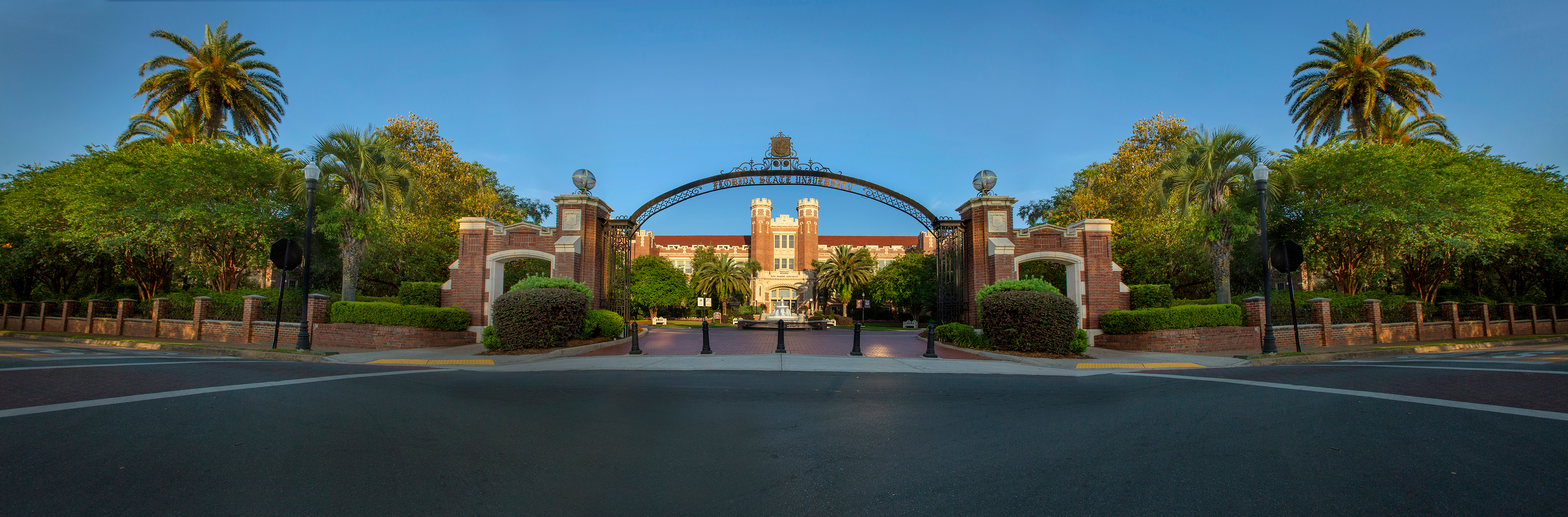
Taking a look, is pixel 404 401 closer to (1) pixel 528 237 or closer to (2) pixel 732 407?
(2) pixel 732 407

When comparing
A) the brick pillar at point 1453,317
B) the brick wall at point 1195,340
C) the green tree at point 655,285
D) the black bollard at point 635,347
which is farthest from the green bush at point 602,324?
the green tree at point 655,285

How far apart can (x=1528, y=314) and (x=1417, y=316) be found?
7.08m

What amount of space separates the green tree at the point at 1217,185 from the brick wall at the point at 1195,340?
1675 millimetres

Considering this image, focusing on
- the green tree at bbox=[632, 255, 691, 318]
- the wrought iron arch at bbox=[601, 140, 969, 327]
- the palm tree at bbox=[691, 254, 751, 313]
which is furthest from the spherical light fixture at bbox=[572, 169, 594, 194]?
the palm tree at bbox=[691, 254, 751, 313]

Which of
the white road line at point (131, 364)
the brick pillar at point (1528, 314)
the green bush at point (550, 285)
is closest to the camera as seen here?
the white road line at point (131, 364)

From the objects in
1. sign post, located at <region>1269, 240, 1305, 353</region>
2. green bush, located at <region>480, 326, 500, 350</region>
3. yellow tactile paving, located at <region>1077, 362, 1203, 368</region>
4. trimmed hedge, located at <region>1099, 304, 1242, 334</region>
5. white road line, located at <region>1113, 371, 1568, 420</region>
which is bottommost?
yellow tactile paving, located at <region>1077, 362, 1203, 368</region>

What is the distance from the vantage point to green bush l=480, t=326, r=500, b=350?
1512 cm

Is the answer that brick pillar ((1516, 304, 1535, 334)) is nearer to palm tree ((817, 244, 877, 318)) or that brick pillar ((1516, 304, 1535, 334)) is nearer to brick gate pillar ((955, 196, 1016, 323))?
brick gate pillar ((955, 196, 1016, 323))

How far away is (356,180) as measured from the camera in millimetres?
20750

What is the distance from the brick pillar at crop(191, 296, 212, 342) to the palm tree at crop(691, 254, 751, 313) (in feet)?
149

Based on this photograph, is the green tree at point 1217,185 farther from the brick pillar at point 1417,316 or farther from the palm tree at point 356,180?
the palm tree at point 356,180

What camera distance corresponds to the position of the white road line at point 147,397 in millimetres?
5227

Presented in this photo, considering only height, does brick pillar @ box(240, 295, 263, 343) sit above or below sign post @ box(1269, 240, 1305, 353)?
below

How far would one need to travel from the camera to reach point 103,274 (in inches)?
1121
